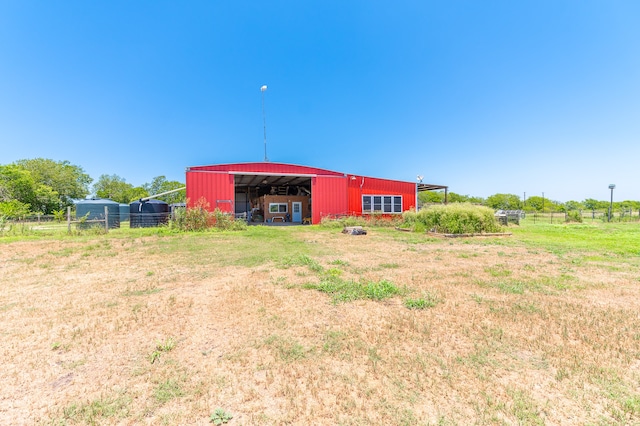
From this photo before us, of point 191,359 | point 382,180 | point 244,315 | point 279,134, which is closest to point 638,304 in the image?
point 244,315

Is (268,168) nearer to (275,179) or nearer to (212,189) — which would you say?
(212,189)

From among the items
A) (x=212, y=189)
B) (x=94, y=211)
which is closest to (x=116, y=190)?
(x=94, y=211)

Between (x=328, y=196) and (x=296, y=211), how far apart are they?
18.9 feet

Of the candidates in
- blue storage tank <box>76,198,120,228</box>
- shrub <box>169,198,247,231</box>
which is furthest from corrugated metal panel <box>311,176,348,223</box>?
blue storage tank <box>76,198,120,228</box>

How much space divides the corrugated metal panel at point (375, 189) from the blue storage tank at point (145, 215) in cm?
1300

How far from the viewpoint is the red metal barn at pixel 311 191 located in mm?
15266

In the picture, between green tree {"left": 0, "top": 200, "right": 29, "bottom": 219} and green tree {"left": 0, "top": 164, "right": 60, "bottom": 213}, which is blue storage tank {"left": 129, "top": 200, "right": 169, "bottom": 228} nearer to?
green tree {"left": 0, "top": 200, "right": 29, "bottom": 219}

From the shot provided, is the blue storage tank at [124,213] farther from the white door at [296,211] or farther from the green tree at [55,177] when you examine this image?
the green tree at [55,177]

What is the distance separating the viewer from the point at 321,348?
253cm

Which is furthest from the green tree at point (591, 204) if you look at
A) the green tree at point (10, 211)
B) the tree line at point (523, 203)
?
the green tree at point (10, 211)

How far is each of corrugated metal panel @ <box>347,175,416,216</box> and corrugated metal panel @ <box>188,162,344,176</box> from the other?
137 centimetres

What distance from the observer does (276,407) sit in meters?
1.79

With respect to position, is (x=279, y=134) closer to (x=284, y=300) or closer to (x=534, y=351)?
(x=284, y=300)

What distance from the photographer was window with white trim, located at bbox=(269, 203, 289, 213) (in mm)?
22281
